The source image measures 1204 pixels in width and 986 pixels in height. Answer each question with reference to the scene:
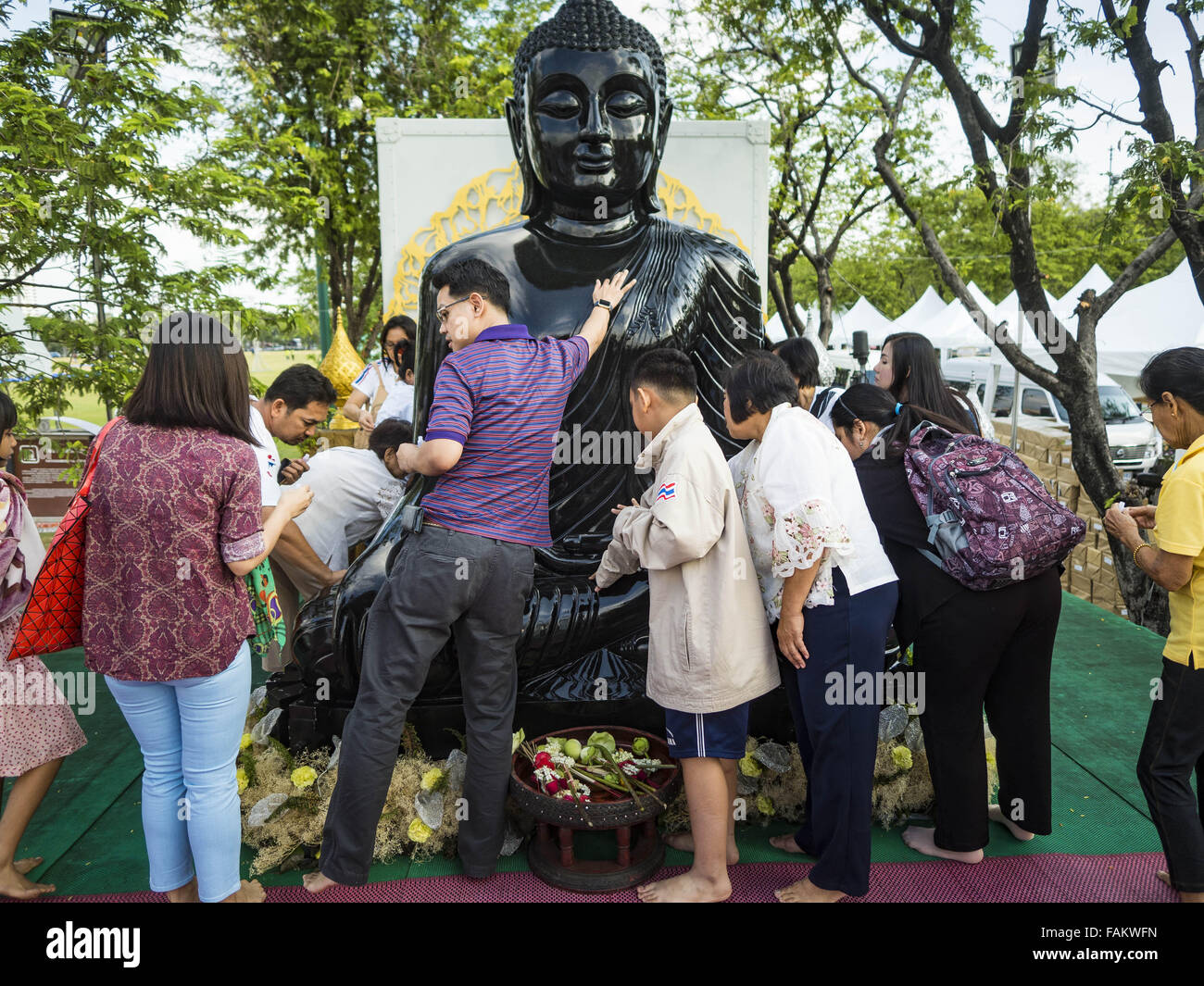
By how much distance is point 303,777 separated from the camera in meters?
2.75

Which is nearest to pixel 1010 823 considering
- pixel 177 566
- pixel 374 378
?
pixel 177 566

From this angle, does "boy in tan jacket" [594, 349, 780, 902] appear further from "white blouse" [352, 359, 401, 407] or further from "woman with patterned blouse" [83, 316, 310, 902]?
"white blouse" [352, 359, 401, 407]

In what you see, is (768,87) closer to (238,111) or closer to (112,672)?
(238,111)

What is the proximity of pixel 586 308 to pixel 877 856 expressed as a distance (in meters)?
2.24

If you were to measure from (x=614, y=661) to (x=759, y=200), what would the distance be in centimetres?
297

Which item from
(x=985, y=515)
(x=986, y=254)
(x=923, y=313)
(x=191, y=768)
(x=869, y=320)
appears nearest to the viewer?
(x=191, y=768)

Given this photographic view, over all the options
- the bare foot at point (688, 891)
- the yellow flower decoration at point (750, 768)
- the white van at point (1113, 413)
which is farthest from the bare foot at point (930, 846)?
the white van at point (1113, 413)

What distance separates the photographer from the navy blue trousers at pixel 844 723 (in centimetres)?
234

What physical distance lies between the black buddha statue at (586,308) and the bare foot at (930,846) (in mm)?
997

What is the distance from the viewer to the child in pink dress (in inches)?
97.4

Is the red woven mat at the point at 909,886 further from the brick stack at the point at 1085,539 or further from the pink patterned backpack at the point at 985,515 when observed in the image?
the brick stack at the point at 1085,539

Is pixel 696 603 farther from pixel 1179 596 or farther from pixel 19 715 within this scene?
pixel 19 715

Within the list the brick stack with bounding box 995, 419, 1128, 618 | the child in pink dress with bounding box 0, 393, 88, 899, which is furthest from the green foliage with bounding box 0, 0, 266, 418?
the brick stack with bounding box 995, 419, 1128, 618

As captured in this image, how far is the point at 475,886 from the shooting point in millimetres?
2605
